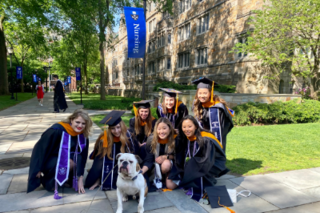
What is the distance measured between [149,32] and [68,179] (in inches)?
1171

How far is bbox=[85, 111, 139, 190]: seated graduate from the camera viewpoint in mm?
3543

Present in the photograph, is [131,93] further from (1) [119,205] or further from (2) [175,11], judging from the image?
(1) [119,205]

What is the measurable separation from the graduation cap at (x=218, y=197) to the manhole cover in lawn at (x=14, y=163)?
391cm

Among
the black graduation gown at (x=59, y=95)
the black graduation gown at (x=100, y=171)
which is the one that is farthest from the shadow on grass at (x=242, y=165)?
the black graduation gown at (x=59, y=95)

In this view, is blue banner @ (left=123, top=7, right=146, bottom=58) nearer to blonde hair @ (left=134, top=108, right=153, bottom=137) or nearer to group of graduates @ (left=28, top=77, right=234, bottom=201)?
blonde hair @ (left=134, top=108, right=153, bottom=137)

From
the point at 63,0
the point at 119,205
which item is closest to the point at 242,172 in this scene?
the point at 119,205

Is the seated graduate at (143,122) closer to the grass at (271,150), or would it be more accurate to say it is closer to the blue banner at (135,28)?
the grass at (271,150)

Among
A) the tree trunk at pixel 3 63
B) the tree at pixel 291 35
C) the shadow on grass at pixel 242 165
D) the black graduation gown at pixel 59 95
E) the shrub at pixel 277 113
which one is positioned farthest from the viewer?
the tree trunk at pixel 3 63

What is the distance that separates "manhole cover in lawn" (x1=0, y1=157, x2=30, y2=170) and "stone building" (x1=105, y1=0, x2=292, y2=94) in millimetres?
13847

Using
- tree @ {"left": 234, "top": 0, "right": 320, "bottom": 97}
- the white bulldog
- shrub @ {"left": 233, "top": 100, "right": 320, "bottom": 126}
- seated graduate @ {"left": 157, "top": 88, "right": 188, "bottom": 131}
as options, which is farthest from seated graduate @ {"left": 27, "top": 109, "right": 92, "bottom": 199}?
tree @ {"left": 234, "top": 0, "right": 320, "bottom": 97}

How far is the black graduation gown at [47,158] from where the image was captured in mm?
3305

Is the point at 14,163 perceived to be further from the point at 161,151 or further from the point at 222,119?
the point at 222,119

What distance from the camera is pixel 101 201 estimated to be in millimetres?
3256

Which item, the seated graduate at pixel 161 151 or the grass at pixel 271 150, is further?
the grass at pixel 271 150
